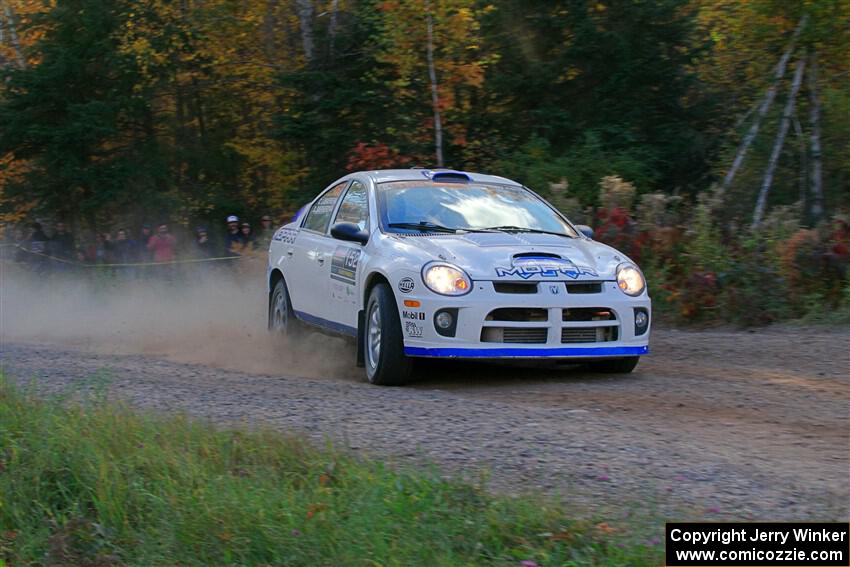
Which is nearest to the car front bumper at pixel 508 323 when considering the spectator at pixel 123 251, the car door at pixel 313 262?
the car door at pixel 313 262

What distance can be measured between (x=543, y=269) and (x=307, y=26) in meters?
17.0

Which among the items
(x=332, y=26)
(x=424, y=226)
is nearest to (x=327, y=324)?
(x=424, y=226)

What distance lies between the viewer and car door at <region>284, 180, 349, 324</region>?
9695mm

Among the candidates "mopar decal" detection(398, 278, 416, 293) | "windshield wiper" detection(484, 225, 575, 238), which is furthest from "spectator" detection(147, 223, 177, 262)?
"mopar decal" detection(398, 278, 416, 293)

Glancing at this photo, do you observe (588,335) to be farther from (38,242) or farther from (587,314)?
(38,242)

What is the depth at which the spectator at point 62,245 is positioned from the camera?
78.4 feet

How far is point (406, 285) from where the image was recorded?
318 inches

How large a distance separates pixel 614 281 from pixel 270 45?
2022 cm

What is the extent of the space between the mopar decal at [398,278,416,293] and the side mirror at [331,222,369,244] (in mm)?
807

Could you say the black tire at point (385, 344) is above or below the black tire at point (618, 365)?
above

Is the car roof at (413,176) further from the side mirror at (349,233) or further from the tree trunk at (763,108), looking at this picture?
the tree trunk at (763,108)

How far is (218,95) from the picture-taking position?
28938 millimetres

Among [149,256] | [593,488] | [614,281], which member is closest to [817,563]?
[593,488]

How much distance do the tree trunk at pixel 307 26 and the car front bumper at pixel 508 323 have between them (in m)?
16.3
